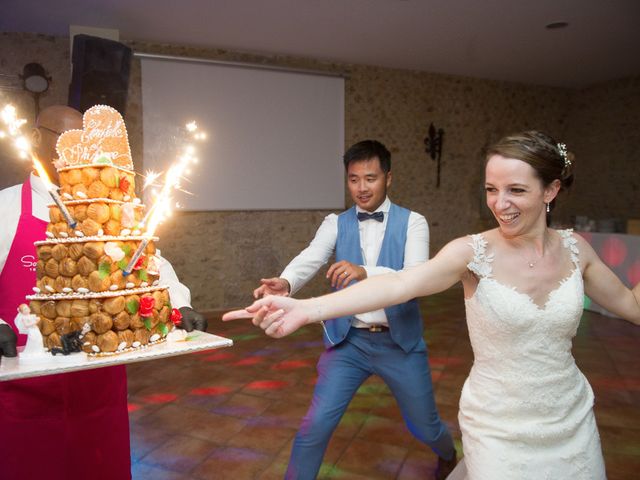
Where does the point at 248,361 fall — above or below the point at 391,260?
below

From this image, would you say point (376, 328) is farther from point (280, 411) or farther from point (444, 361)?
point (444, 361)

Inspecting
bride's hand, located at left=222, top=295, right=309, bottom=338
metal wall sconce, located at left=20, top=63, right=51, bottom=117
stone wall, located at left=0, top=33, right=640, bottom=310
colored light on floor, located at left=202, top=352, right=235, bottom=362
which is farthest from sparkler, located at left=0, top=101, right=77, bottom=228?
metal wall sconce, located at left=20, top=63, right=51, bottom=117

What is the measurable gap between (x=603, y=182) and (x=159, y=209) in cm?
960

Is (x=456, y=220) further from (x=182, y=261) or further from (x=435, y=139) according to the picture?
(x=182, y=261)

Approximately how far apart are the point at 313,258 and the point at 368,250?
0.96ft

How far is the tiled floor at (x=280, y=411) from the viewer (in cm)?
280

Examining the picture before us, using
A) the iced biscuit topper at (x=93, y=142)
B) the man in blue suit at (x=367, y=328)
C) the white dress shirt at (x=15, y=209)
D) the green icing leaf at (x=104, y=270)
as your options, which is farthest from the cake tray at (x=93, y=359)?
the iced biscuit topper at (x=93, y=142)

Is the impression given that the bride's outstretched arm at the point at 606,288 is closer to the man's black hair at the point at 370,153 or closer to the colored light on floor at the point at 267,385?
the man's black hair at the point at 370,153

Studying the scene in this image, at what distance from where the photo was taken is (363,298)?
1586mm

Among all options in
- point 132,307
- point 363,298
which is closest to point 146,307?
point 132,307

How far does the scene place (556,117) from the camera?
955 cm

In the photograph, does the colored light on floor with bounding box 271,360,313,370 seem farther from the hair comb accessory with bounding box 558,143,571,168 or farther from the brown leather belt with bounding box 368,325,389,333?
the hair comb accessory with bounding box 558,143,571,168

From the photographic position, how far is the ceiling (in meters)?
5.41

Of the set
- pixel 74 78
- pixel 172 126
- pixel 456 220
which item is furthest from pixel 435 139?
pixel 74 78
